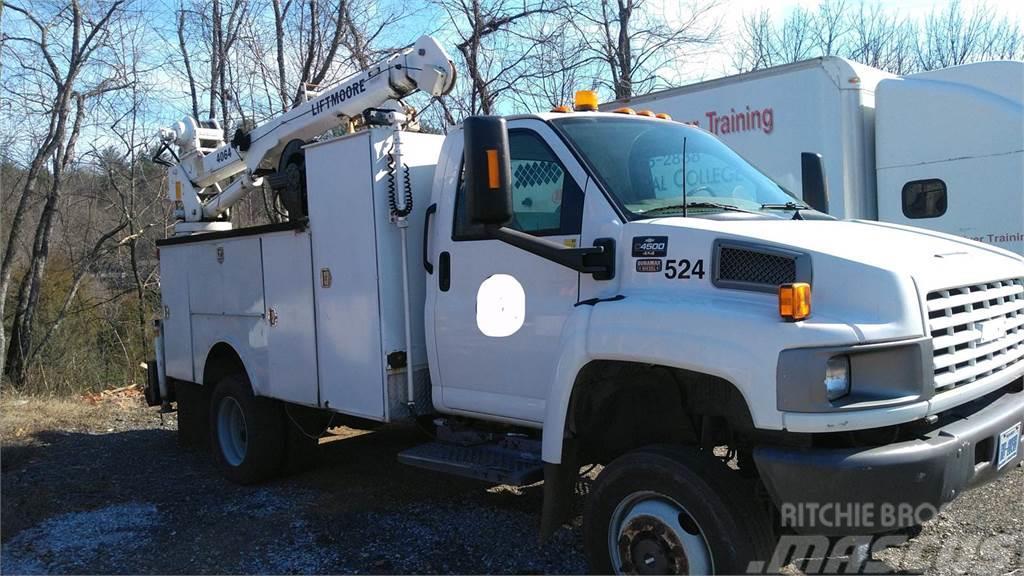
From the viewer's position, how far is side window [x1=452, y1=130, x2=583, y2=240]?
13.4 feet

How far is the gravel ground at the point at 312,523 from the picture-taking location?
445 cm

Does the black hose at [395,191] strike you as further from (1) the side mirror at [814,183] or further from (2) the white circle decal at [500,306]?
(1) the side mirror at [814,183]

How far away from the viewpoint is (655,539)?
11.3 feet

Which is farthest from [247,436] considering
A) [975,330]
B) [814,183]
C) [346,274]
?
[975,330]

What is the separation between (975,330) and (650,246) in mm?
1358

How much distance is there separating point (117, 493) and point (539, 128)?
425 centimetres

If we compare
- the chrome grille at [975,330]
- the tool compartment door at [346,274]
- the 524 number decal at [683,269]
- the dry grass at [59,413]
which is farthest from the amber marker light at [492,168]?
the dry grass at [59,413]

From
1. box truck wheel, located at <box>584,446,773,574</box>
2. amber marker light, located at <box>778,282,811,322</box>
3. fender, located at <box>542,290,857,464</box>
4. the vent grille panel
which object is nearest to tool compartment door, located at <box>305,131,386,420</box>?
fender, located at <box>542,290,857,464</box>

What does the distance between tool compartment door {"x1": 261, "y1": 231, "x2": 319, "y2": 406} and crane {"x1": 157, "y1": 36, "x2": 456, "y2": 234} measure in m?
0.35

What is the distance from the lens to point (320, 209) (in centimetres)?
532

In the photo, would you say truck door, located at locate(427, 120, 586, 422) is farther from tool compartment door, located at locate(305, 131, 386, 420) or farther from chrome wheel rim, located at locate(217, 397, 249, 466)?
chrome wheel rim, located at locate(217, 397, 249, 466)

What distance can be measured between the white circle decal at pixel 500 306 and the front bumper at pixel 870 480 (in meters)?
1.54

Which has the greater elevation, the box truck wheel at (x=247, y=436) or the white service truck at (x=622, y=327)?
the white service truck at (x=622, y=327)

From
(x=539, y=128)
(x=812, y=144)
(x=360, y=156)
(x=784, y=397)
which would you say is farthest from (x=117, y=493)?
(x=812, y=144)
